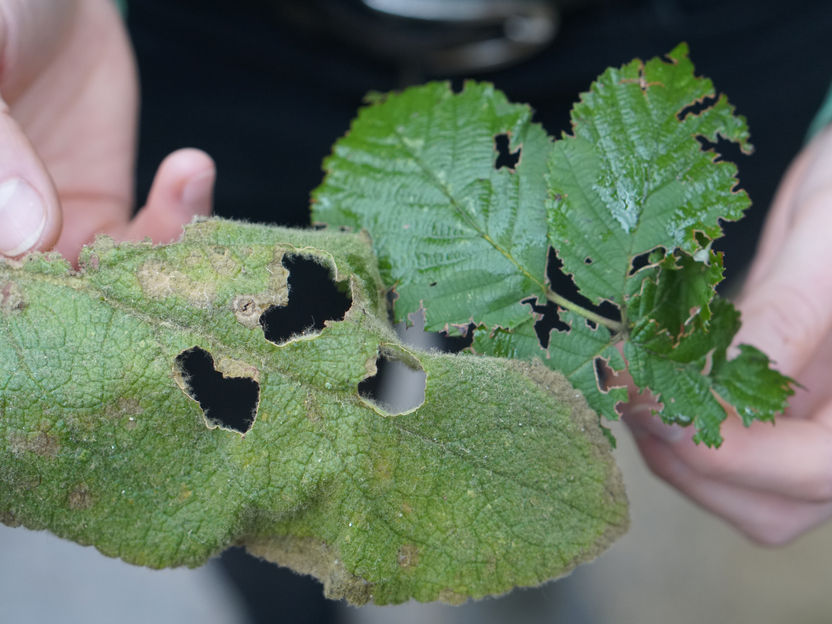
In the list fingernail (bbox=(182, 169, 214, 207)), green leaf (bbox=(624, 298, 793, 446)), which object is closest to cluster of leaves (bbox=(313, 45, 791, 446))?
green leaf (bbox=(624, 298, 793, 446))

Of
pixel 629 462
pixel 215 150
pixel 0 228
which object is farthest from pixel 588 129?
pixel 629 462

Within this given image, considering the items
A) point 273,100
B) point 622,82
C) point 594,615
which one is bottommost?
point 594,615

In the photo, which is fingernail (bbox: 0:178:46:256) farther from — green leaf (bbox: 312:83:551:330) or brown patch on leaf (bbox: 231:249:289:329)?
green leaf (bbox: 312:83:551:330)

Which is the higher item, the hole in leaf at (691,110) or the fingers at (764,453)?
the hole in leaf at (691,110)

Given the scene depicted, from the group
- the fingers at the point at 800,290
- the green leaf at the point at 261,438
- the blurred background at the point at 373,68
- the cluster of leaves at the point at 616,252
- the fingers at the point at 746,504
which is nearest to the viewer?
the green leaf at the point at 261,438

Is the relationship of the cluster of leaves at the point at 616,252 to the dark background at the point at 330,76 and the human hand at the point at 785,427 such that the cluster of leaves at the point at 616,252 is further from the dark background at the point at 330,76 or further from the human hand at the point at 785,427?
the dark background at the point at 330,76

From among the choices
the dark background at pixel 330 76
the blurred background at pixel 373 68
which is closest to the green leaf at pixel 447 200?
the blurred background at pixel 373 68

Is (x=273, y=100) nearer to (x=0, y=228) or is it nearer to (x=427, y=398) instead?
Answer: (x=0, y=228)
